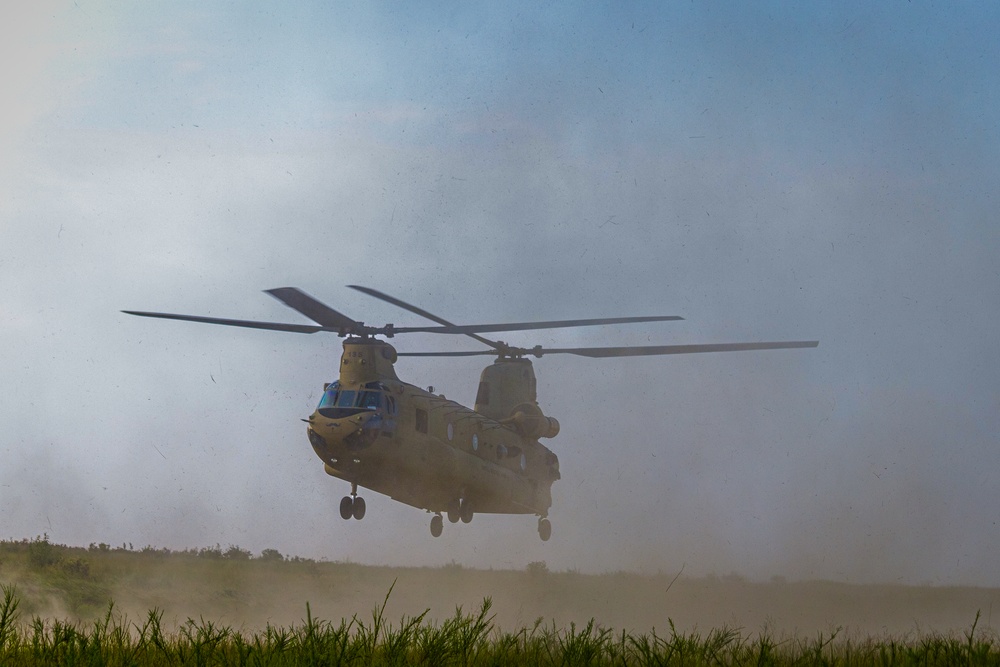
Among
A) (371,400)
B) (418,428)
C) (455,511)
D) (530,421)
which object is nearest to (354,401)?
(371,400)

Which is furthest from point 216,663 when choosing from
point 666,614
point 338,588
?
point 338,588

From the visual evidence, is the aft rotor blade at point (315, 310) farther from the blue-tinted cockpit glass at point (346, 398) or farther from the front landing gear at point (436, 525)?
the front landing gear at point (436, 525)

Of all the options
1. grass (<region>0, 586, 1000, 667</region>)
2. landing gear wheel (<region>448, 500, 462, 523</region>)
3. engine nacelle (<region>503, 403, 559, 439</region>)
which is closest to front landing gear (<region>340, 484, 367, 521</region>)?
landing gear wheel (<region>448, 500, 462, 523</region>)

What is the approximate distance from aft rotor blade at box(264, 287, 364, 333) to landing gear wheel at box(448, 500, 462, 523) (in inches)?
180

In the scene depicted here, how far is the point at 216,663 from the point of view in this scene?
786 centimetres

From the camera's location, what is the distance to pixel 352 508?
21.0 metres

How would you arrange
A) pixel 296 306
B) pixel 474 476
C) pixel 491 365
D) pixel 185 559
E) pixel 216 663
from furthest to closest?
pixel 185 559, pixel 491 365, pixel 474 476, pixel 296 306, pixel 216 663

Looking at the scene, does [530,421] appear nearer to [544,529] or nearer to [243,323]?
[544,529]

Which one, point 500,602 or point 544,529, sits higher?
point 544,529

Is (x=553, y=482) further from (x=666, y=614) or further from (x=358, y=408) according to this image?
(x=358, y=408)

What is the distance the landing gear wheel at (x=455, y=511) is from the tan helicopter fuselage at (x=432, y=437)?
0.22ft

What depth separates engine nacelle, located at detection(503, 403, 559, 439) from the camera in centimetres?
2564

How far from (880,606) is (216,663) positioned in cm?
2507

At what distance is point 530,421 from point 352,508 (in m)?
6.05
